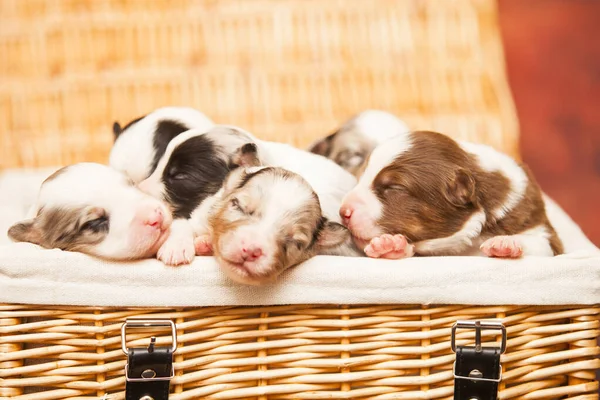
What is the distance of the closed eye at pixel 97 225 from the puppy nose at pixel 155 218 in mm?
145

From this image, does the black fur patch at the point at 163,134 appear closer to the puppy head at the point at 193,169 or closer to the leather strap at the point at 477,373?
the puppy head at the point at 193,169

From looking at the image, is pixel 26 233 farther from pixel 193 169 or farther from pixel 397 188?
pixel 397 188

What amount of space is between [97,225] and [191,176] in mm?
376

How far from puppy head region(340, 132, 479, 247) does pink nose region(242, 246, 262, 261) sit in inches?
17.5

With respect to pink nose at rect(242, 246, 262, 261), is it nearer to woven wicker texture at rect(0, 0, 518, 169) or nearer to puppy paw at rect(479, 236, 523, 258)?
puppy paw at rect(479, 236, 523, 258)

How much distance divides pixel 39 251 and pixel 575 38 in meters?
4.81

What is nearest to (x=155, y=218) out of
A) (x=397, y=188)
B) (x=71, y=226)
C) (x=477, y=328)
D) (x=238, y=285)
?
(x=71, y=226)

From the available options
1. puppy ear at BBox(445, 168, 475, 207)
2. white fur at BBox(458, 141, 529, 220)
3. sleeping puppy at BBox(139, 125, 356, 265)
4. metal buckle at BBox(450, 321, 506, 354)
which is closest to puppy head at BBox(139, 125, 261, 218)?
sleeping puppy at BBox(139, 125, 356, 265)

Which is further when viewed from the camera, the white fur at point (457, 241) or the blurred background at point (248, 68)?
the blurred background at point (248, 68)

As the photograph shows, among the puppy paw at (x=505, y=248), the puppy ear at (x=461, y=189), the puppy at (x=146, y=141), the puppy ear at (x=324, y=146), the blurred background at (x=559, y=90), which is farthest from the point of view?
the blurred background at (x=559, y=90)

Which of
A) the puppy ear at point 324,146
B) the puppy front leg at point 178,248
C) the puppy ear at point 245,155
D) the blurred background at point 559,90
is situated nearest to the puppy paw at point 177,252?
the puppy front leg at point 178,248

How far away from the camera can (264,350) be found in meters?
1.99

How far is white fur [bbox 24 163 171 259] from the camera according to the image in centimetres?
208

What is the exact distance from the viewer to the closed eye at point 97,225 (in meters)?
2.17
